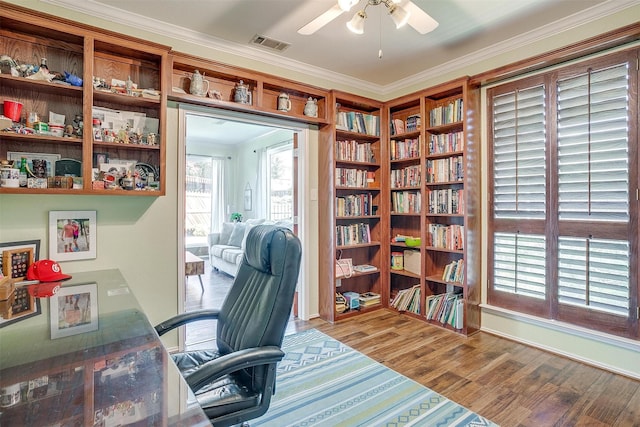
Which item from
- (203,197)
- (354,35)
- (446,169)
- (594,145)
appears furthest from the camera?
→ (203,197)

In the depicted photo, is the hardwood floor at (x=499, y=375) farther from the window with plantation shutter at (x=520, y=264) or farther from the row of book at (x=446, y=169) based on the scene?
the row of book at (x=446, y=169)

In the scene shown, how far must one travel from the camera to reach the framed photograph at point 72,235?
88.7 inches

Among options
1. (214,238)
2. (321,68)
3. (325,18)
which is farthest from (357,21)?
(214,238)

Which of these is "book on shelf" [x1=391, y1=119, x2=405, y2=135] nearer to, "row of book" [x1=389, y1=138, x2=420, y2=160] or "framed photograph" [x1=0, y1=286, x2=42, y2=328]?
"row of book" [x1=389, y1=138, x2=420, y2=160]

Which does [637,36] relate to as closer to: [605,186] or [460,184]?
[605,186]

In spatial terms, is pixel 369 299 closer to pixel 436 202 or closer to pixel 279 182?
pixel 436 202

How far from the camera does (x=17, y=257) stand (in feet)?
6.58

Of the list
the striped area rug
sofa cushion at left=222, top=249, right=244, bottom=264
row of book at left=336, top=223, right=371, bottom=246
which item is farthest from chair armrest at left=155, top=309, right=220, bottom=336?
sofa cushion at left=222, top=249, right=244, bottom=264

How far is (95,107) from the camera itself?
7.68 feet

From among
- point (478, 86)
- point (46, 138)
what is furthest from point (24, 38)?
point (478, 86)

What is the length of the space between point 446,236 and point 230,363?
2.68 meters

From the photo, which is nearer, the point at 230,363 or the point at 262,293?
the point at 230,363

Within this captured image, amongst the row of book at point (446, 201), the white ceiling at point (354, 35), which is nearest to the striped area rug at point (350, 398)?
the row of book at point (446, 201)

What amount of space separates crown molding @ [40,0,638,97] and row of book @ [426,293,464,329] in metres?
2.26
